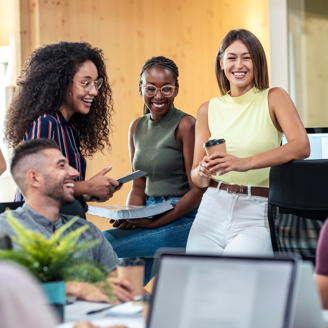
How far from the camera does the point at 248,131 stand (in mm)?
2422

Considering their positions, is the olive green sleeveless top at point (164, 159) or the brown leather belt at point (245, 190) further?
the olive green sleeveless top at point (164, 159)

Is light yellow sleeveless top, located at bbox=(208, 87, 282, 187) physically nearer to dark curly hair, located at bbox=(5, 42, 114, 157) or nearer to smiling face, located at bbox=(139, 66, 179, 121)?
smiling face, located at bbox=(139, 66, 179, 121)

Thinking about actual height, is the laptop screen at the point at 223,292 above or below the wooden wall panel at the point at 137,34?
below

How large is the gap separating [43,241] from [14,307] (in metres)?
0.77

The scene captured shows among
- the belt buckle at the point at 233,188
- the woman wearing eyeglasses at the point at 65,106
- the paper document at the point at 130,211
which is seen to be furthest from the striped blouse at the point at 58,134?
the belt buckle at the point at 233,188

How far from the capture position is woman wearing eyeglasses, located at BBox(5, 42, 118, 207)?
2.48 m

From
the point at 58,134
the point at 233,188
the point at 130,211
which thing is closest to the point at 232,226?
the point at 233,188

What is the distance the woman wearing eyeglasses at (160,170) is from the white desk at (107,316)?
1.32 meters

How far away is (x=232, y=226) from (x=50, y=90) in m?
0.96

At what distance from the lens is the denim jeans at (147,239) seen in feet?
9.10

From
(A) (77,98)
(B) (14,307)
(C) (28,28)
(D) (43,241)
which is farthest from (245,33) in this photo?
(C) (28,28)

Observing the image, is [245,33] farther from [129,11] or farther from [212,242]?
[129,11]

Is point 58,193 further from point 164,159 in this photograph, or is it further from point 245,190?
point 164,159

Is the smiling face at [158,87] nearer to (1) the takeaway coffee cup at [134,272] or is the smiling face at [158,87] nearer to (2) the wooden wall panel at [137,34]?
(1) the takeaway coffee cup at [134,272]
